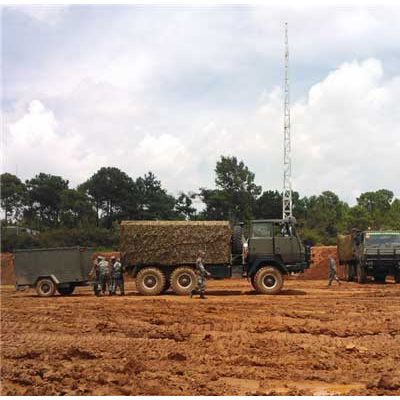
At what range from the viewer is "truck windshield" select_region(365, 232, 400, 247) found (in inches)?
1039

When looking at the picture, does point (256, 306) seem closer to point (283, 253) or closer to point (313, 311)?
point (313, 311)

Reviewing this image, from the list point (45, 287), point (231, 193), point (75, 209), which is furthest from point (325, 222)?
point (45, 287)

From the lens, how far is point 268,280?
2131cm

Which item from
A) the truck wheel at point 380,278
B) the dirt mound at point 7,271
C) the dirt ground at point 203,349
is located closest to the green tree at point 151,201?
the dirt mound at point 7,271

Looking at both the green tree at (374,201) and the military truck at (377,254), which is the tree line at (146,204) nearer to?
the green tree at (374,201)

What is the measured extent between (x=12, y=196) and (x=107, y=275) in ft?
155

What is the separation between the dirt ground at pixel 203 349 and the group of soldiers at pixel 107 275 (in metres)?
5.29

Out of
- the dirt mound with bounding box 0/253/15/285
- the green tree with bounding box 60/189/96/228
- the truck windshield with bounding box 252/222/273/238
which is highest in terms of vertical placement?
the green tree with bounding box 60/189/96/228

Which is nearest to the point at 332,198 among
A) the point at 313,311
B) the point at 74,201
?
the point at 74,201

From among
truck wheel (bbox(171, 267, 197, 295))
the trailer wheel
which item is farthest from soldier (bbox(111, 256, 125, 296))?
truck wheel (bbox(171, 267, 197, 295))

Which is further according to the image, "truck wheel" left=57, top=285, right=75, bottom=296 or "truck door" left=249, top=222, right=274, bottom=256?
"truck wheel" left=57, top=285, right=75, bottom=296

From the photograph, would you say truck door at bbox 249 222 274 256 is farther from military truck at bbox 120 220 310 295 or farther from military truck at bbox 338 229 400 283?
military truck at bbox 338 229 400 283

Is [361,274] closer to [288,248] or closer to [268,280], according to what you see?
[288,248]

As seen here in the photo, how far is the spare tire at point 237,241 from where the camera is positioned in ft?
70.9
